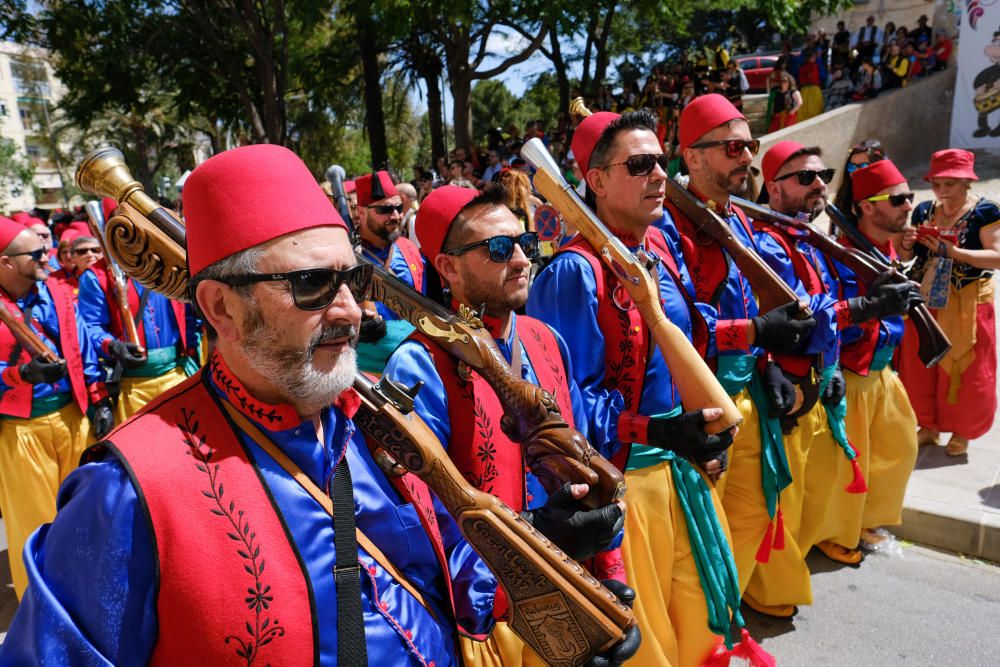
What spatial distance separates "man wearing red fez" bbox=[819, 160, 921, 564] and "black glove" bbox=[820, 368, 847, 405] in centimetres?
29

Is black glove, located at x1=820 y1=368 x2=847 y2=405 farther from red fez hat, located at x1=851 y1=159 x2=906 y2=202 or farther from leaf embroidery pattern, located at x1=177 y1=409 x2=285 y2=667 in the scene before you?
leaf embroidery pattern, located at x1=177 y1=409 x2=285 y2=667

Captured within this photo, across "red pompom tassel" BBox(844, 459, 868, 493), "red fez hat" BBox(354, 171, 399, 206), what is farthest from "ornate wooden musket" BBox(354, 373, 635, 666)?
"red fez hat" BBox(354, 171, 399, 206)

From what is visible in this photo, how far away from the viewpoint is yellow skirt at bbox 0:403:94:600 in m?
4.22

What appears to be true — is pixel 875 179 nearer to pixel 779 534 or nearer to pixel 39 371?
pixel 779 534

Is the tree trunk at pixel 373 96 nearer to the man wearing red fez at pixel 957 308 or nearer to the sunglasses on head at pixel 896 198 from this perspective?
the man wearing red fez at pixel 957 308

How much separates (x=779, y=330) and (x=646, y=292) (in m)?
0.87

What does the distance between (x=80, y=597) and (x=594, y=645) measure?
103 centimetres

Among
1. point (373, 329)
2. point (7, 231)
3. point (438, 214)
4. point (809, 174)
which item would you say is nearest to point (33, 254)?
point (7, 231)

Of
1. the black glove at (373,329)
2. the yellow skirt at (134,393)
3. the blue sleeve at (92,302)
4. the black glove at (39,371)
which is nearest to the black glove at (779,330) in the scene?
the black glove at (373,329)

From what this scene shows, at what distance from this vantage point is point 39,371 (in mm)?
4070

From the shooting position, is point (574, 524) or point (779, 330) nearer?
point (574, 524)

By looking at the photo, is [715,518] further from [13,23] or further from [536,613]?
[13,23]

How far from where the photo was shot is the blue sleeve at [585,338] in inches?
105

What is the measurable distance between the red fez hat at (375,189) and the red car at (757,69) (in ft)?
55.9
